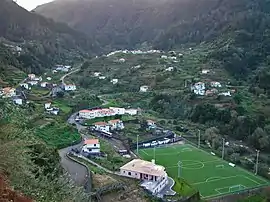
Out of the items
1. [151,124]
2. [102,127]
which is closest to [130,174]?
[102,127]

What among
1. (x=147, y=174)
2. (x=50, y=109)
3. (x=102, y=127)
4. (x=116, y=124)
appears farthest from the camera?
(x=50, y=109)

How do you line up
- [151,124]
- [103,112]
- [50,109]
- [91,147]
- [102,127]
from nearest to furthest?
[91,147] < [102,127] < [50,109] < [151,124] < [103,112]

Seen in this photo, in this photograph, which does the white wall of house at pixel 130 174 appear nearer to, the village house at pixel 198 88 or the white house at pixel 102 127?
the white house at pixel 102 127

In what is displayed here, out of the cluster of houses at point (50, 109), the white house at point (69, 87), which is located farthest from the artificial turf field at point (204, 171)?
the white house at point (69, 87)

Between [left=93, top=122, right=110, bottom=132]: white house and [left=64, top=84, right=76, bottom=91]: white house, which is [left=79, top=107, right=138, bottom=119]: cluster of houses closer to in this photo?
[left=93, top=122, right=110, bottom=132]: white house

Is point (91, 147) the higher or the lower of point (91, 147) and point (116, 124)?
the higher

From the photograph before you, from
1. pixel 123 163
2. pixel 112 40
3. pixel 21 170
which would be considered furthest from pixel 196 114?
pixel 112 40

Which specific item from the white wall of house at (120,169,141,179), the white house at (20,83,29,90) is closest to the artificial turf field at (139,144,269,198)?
the white wall of house at (120,169,141,179)

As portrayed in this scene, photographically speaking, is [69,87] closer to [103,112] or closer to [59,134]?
[103,112]
